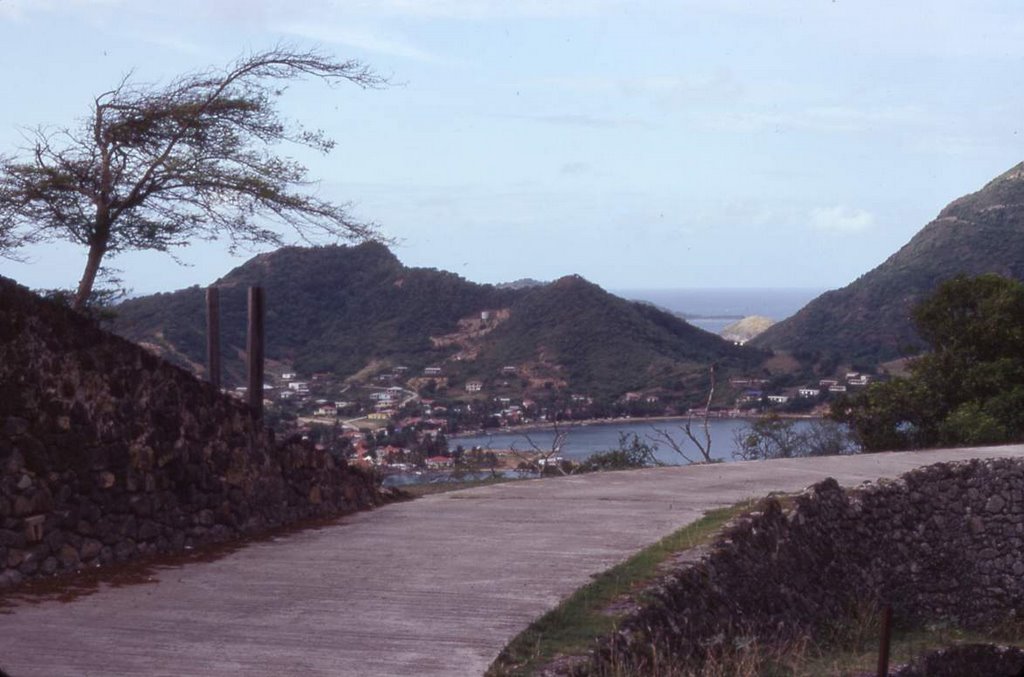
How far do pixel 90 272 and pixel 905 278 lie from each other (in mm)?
34564

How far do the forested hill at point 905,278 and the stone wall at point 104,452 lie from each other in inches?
1043

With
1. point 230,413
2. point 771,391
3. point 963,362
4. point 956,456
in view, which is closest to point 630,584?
point 230,413

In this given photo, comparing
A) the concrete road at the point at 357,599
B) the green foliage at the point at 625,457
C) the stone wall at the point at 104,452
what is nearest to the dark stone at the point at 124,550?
the stone wall at the point at 104,452

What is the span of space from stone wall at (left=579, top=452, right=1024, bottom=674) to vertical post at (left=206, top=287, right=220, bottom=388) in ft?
13.3

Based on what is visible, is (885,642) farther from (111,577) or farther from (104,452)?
(104,452)

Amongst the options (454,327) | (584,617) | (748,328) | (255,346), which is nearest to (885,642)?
(584,617)

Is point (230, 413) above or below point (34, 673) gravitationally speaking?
above

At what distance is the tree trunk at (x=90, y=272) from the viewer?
11.9 m

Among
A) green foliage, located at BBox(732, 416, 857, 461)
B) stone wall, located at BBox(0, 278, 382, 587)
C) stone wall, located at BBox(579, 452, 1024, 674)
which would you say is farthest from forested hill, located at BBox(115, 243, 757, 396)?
stone wall, located at BBox(0, 278, 382, 587)

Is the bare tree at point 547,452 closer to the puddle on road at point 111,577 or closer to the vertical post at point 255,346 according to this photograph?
the vertical post at point 255,346

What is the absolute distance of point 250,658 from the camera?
21.0ft

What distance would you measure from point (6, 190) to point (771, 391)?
18.8 metres

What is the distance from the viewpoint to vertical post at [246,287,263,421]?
10.8 meters

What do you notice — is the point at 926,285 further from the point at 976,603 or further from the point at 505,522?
the point at 505,522
